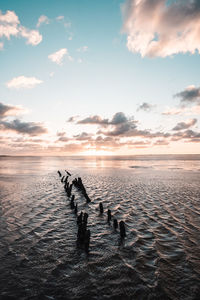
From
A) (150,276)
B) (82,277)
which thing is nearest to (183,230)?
(150,276)

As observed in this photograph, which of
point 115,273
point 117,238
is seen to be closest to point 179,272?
point 115,273

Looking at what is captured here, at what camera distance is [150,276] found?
23.7ft

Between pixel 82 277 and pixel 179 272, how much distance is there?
4.15m

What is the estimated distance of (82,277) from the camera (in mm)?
7152

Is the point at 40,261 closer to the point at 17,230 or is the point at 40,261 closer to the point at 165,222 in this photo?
the point at 17,230

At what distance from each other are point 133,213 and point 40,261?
8824mm

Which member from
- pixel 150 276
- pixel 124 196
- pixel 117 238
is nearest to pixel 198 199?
pixel 124 196

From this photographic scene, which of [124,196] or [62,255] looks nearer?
[62,255]

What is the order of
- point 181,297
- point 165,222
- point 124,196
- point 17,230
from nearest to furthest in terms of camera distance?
point 181,297, point 17,230, point 165,222, point 124,196

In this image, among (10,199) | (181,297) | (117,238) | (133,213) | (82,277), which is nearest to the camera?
(181,297)

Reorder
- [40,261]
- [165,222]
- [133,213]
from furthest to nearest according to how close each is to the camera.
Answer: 1. [133,213]
2. [165,222]
3. [40,261]

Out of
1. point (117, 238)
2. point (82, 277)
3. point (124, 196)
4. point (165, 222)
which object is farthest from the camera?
point (124, 196)

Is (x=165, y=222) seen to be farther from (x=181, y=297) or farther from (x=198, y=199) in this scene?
(x=198, y=199)

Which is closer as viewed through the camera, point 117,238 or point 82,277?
point 82,277
